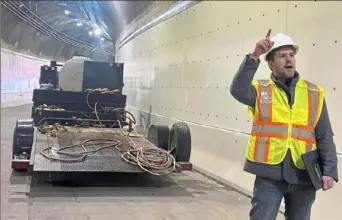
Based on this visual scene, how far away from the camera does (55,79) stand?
1124 centimetres

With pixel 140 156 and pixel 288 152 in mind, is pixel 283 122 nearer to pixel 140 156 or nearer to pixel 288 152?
pixel 288 152

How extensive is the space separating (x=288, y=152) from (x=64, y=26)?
23381 millimetres

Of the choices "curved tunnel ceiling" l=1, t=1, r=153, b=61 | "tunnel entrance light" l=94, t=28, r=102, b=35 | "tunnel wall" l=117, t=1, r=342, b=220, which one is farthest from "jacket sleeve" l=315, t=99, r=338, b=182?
"tunnel entrance light" l=94, t=28, r=102, b=35

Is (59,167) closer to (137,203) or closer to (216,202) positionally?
(137,203)

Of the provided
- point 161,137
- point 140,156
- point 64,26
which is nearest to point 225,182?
point 140,156

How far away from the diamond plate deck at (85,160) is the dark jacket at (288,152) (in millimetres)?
3395

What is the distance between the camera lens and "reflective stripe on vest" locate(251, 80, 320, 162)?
3.25 metres

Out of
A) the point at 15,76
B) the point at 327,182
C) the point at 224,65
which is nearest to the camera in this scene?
the point at 327,182

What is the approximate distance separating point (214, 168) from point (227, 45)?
1988 millimetres

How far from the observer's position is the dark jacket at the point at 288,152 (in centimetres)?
319

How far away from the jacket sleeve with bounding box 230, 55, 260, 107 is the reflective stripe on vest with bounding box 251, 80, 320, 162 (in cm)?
8

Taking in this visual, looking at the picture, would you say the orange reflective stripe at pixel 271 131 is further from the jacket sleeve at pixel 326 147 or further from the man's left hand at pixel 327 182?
the man's left hand at pixel 327 182

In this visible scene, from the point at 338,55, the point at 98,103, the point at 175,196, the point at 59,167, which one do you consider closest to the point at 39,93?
the point at 98,103

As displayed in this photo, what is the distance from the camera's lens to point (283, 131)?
3.24 m
